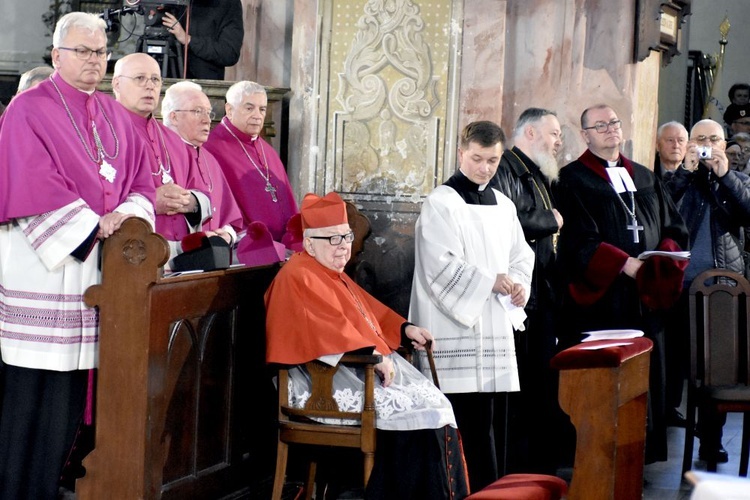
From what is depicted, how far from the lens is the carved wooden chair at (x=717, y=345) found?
5910 mm

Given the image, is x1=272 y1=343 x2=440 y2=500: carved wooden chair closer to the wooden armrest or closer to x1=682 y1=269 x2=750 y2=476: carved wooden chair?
the wooden armrest

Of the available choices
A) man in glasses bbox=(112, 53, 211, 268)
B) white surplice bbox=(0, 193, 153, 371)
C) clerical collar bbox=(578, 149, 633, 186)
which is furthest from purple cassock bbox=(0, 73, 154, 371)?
clerical collar bbox=(578, 149, 633, 186)

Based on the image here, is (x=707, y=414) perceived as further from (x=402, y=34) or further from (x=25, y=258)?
(x=25, y=258)

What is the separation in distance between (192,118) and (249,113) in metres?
0.59

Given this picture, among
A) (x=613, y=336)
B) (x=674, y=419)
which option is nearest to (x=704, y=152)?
(x=674, y=419)

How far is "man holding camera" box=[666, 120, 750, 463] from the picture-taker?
6664 millimetres

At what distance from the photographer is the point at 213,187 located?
5.61 metres

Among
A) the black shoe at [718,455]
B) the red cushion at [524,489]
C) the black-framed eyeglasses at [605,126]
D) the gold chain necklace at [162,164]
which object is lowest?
the black shoe at [718,455]

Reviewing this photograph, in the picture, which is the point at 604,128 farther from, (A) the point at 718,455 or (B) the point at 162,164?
(B) the point at 162,164

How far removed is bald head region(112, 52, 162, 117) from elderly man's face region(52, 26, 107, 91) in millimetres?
394

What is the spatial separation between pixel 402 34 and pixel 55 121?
99.5 inches

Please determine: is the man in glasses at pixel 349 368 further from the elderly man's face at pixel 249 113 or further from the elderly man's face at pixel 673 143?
the elderly man's face at pixel 673 143

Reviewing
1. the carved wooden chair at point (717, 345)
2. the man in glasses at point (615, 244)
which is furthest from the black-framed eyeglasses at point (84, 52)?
the carved wooden chair at point (717, 345)

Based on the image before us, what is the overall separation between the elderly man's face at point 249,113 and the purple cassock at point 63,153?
124 centimetres
